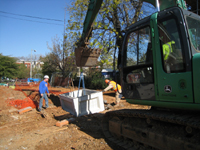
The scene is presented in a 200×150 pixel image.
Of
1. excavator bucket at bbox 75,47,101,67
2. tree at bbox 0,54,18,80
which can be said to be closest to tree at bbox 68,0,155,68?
excavator bucket at bbox 75,47,101,67

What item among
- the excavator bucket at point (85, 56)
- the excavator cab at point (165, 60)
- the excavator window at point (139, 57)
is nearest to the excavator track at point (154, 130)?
the excavator cab at point (165, 60)

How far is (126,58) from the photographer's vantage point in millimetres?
3611

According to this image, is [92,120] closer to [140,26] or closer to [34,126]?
[34,126]

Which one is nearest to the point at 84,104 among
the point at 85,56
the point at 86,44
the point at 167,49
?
the point at 85,56

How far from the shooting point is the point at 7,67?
1072 inches

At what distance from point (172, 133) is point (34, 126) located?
4.51 metres

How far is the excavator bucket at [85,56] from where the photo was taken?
254 inches

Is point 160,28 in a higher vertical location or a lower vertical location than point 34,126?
higher

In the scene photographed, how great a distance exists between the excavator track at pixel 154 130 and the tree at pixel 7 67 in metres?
27.3

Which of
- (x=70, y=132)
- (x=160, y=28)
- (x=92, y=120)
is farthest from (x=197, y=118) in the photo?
(x=92, y=120)

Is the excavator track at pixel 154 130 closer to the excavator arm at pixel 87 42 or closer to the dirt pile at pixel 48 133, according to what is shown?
the dirt pile at pixel 48 133

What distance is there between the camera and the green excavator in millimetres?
2523

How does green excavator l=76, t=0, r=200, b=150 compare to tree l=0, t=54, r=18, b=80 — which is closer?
green excavator l=76, t=0, r=200, b=150

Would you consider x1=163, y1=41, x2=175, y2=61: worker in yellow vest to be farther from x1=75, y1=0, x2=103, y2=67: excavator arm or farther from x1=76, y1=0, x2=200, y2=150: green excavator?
x1=75, y1=0, x2=103, y2=67: excavator arm
